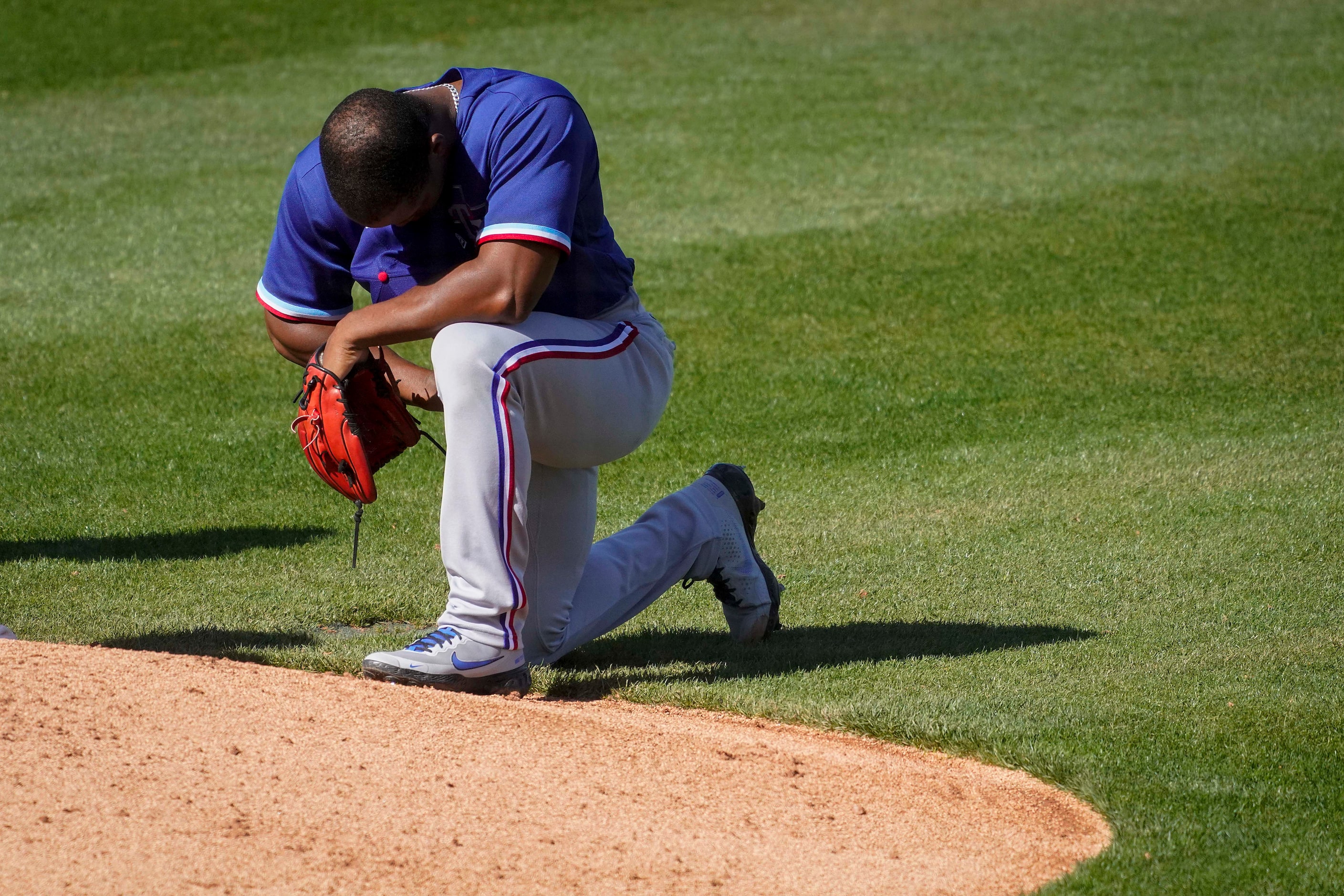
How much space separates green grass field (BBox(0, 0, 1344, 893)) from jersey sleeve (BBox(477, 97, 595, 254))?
4.14 feet

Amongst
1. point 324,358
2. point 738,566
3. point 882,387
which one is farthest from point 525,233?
point 882,387

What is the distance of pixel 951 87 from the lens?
1491cm

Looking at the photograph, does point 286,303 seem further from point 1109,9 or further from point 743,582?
point 1109,9

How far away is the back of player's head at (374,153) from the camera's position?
348 centimetres

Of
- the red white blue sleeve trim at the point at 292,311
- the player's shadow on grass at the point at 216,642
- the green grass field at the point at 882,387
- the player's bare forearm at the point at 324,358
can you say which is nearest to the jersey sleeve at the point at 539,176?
the player's bare forearm at the point at 324,358

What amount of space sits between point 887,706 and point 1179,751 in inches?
27.9

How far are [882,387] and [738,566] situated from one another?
356 cm

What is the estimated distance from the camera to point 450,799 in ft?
9.77

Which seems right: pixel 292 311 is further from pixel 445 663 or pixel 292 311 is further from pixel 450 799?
pixel 450 799

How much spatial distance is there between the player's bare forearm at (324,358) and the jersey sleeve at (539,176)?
45 cm

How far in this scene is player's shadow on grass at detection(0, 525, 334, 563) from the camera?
527 cm

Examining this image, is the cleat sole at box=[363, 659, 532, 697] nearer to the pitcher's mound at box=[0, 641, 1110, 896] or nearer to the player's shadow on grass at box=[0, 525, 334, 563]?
the pitcher's mound at box=[0, 641, 1110, 896]

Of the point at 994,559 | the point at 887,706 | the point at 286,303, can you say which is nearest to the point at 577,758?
the point at 887,706

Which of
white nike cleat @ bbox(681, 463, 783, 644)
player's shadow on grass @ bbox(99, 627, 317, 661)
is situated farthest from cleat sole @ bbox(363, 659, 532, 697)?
white nike cleat @ bbox(681, 463, 783, 644)
